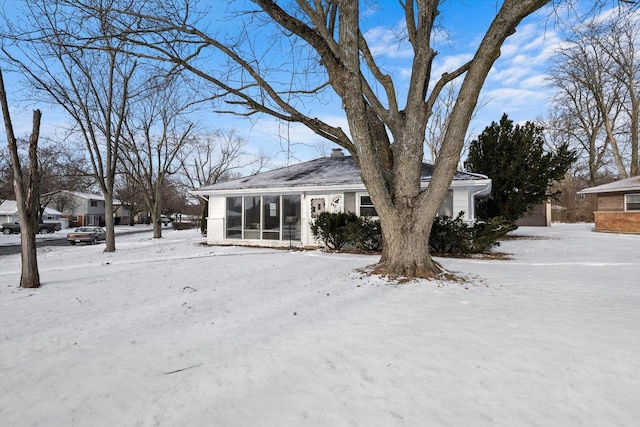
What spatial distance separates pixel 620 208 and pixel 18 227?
48.0 meters

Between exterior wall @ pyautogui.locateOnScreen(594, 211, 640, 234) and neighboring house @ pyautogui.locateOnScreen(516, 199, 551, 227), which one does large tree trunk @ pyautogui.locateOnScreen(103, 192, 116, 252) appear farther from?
neighboring house @ pyautogui.locateOnScreen(516, 199, 551, 227)

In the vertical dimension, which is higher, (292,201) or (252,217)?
(292,201)

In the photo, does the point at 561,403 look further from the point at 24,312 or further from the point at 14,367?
the point at 24,312

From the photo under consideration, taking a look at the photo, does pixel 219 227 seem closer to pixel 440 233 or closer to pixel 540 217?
pixel 440 233

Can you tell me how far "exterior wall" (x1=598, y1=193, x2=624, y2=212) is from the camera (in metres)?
19.2

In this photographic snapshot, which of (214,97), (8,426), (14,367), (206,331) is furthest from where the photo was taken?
(214,97)

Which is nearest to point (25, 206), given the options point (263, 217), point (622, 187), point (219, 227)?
point (263, 217)

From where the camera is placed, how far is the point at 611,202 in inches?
774

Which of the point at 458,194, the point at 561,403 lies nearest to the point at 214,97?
the point at 561,403

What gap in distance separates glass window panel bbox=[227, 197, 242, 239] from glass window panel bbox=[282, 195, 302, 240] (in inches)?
87.2

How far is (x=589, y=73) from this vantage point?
81.9 ft

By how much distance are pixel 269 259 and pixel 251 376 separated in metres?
6.38

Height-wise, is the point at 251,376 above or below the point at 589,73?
below

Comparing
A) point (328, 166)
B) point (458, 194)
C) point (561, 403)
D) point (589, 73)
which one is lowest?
point (561, 403)
